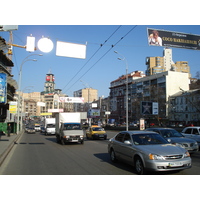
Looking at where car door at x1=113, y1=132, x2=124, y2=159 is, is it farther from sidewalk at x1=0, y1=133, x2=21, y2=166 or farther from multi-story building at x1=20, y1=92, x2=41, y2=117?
multi-story building at x1=20, y1=92, x2=41, y2=117

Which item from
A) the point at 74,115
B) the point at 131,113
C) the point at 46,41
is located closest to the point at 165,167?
the point at 46,41

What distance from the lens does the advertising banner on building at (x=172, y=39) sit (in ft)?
40.9

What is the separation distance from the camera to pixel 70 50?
1134 centimetres

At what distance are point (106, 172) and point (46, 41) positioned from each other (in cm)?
744

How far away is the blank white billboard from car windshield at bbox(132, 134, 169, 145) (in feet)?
17.5

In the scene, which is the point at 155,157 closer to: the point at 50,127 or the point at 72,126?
the point at 72,126

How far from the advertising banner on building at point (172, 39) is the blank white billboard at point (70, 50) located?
380 centimetres

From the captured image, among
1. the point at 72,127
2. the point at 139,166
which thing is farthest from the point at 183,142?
the point at 72,127

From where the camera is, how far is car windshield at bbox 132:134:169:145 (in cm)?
834

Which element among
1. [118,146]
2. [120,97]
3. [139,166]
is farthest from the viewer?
[120,97]

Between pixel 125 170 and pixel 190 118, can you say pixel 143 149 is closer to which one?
pixel 125 170

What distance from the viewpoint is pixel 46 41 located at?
1170 cm

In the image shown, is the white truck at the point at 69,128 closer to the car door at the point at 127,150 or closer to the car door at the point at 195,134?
the car door at the point at 195,134

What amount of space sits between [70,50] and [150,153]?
6720mm
